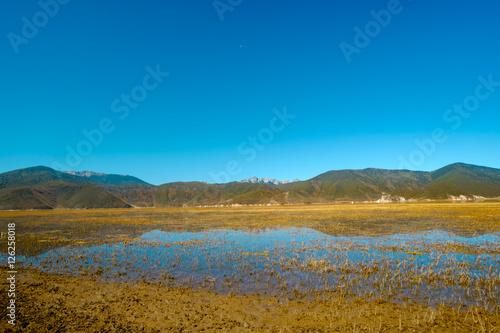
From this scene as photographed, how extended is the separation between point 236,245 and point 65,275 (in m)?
14.6

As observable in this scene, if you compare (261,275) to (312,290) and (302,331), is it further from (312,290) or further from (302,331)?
(302,331)

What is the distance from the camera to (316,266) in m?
17.3

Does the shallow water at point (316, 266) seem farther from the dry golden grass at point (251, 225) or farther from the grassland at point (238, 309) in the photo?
the dry golden grass at point (251, 225)

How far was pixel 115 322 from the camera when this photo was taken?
9.68 meters

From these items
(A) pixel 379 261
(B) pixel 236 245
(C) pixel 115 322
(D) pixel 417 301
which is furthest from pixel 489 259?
(C) pixel 115 322

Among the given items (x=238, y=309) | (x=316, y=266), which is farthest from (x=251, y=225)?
(x=238, y=309)

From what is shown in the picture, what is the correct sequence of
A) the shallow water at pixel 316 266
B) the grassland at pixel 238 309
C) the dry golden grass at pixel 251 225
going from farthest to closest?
the dry golden grass at pixel 251 225 < the shallow water at pixel 316 266 < the grassland at pixel 238 309

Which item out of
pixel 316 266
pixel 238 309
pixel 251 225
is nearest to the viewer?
pixel 238 309

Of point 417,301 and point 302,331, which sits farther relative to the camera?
point 417,301

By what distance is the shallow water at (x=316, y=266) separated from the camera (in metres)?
12.9

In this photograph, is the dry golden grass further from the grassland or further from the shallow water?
the grassland

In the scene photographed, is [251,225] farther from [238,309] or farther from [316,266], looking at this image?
[238,309]

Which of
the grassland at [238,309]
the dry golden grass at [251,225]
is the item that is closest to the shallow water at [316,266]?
the grassland at [238,309]

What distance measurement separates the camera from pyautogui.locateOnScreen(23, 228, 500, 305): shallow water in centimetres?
1291
